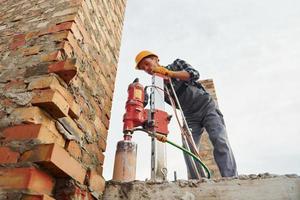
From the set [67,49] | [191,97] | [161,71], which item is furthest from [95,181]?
[191,97]

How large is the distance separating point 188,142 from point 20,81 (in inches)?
60.8

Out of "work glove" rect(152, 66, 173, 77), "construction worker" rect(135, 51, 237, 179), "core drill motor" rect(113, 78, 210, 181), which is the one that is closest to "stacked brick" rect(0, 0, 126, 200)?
"core drill motor" rect(113, 78, 210, 181)

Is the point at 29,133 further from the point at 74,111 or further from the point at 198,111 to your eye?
the point at 198,111

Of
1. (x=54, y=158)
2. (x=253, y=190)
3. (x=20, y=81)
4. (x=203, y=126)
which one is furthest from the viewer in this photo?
(x=203, y=126)

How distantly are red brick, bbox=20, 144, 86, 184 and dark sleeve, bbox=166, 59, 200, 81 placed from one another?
1804 millimetres

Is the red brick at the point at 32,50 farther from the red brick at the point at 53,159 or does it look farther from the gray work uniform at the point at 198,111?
the gray work uniform at the point at 198,111

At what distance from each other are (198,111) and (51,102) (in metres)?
1.82

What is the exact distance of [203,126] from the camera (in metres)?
2.80

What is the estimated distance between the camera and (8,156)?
3.90 feet

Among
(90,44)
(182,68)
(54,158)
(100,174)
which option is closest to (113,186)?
(100,174)

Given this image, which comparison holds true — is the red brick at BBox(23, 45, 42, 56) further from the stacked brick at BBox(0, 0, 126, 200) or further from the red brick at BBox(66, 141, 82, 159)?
the red brick at BBox(66, 141, 82, 159)

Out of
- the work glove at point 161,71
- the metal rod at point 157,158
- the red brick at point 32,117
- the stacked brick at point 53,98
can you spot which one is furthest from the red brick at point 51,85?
the work glove at point 161,71

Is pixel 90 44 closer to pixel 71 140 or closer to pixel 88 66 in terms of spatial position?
pixel 88 66

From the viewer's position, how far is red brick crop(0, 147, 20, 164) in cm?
117
